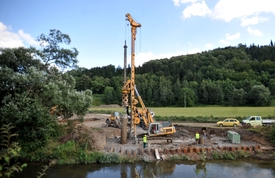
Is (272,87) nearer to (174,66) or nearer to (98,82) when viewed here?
(174,66)

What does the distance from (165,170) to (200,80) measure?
333 feet

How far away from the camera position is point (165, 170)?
17141 mm

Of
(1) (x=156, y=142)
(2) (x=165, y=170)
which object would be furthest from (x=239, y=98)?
(2) (x=165, y=170)

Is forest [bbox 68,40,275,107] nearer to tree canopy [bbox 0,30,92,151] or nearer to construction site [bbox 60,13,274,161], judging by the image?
construction site [bbox 60,13,274,161]

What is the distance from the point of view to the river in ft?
53.0

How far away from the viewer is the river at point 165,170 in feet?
53.0

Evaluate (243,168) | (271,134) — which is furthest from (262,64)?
(243,168)

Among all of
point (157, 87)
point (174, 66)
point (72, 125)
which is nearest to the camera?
point (72, 125)

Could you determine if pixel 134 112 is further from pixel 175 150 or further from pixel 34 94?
pixel 34 94

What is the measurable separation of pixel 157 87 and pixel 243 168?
87616 millimetres

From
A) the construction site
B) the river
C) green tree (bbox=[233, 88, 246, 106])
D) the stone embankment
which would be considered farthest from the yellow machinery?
green tree (bbox=[233, 88, 246, 106])

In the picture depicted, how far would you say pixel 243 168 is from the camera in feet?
57.8

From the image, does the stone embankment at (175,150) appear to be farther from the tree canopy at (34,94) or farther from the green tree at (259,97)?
the green tree at (259,97)

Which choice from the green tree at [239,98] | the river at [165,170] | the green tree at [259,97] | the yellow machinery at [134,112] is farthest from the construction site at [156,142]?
the green tree at [239,98]
